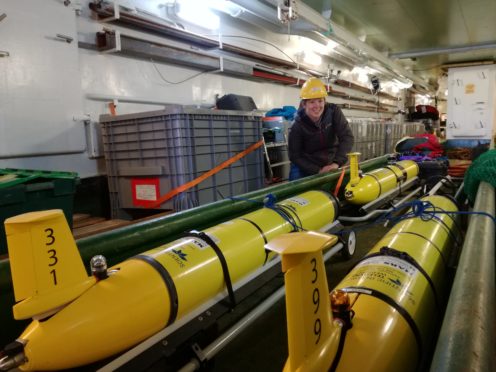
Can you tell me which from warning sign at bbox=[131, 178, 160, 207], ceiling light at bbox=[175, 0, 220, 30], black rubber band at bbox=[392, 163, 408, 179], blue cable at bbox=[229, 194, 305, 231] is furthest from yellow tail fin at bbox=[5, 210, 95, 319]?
black rubber band at bbox=[392, 163, 408, 179]

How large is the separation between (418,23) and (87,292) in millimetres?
6913

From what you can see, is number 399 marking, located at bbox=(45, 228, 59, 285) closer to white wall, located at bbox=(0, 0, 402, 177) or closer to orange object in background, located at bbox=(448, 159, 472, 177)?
white wall, located at bbox=(0, 0, 402, 177)

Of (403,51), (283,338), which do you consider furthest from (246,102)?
(403,51)

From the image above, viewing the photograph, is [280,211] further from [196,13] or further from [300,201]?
[196,13]

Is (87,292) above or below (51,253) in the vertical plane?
below

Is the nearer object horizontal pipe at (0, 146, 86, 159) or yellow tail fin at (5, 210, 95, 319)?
yellow tail fin at (5, 210, 95, 319)

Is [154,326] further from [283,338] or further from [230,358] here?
[283,338]

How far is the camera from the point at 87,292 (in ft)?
3.41

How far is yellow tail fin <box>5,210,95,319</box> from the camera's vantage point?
905mm

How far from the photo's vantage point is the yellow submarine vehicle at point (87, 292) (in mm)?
917

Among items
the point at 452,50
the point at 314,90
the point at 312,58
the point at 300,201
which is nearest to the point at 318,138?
the point at 314,90

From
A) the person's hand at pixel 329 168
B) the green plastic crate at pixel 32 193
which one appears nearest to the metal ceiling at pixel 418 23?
the person's hand at pixel 329 168

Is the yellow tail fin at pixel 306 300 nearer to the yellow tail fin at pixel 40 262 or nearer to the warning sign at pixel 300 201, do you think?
the yellow tail fin at pixel 40 262

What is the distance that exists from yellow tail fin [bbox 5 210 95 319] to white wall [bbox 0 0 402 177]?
196 cm
